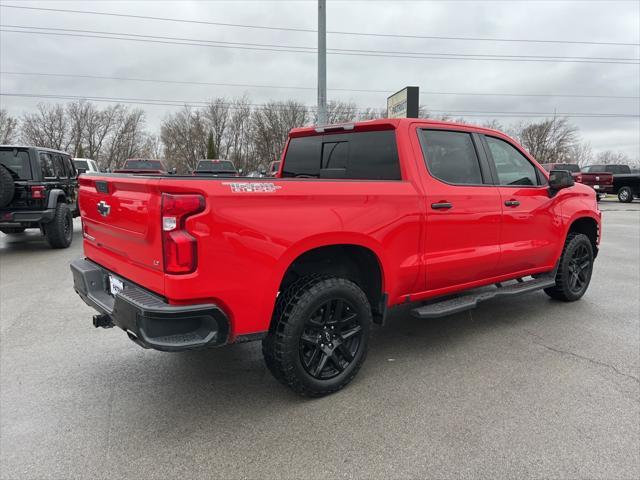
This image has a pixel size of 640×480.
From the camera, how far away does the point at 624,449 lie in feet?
8.23

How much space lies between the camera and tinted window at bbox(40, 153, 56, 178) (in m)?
8.52

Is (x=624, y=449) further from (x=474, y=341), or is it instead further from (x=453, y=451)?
(x=474, y=341)

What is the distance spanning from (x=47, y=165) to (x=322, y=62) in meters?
7.41

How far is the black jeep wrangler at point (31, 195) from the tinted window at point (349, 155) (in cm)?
572

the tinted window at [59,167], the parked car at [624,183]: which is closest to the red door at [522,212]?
the tinted window at [59,167]

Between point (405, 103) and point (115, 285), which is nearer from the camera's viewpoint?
point (115, 285)

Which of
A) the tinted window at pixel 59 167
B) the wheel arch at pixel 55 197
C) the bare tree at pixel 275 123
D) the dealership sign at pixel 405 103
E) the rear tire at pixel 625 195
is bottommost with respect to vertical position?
the rear tire at pixel 625 195

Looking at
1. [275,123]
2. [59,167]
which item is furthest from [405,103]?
[275,123]

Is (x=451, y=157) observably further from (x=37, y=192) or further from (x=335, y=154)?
(x=37, y=192)

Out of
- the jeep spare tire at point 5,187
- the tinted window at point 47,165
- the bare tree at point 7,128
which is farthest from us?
the bare tree at point 7,128

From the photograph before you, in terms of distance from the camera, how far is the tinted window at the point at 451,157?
145 inches

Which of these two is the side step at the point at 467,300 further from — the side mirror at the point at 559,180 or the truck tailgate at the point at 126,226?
the truck tailgate at the point at 126,226

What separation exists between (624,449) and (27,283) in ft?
22.6

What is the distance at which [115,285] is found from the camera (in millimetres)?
2998
